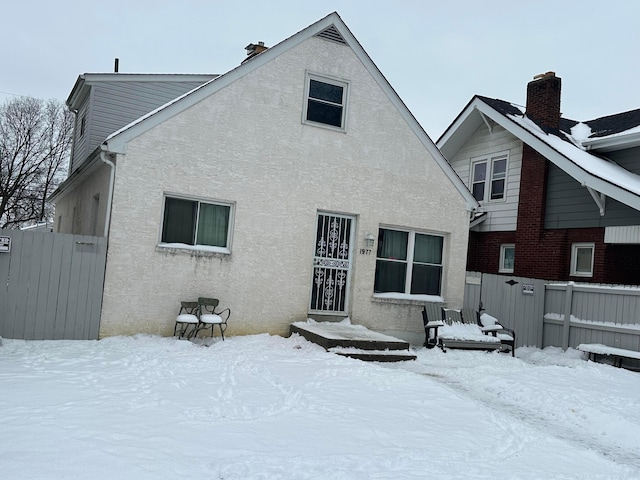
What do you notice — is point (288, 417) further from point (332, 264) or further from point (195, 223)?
point (332, 264)

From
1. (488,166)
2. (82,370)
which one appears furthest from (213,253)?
(488,166)

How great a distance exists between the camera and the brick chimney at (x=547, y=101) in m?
16.0

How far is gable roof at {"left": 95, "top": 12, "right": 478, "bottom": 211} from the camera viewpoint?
372 inches

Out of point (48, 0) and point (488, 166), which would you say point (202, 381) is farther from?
point (48, 0)

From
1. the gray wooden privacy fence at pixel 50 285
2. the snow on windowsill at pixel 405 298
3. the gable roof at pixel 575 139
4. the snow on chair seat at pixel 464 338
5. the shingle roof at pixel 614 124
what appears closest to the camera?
the gray wooden privacy fence at pixel 50 285

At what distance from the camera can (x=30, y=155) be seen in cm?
3847

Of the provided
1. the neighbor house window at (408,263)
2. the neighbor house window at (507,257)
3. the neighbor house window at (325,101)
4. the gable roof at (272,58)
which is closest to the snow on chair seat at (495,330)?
the neighbor house window at (408,263)

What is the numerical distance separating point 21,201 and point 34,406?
37.3 m

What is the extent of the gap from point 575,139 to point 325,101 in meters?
8.40

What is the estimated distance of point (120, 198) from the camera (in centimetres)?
938

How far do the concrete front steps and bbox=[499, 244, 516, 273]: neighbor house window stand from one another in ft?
23.4

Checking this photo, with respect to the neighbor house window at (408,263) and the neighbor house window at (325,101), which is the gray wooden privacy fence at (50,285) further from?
the neighbor house window at (408,263)

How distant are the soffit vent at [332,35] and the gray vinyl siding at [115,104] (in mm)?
5821

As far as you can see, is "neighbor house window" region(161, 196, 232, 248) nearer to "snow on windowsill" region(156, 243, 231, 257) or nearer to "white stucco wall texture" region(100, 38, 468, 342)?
"snow on windowsill" region(156, 243, 231, 257)
